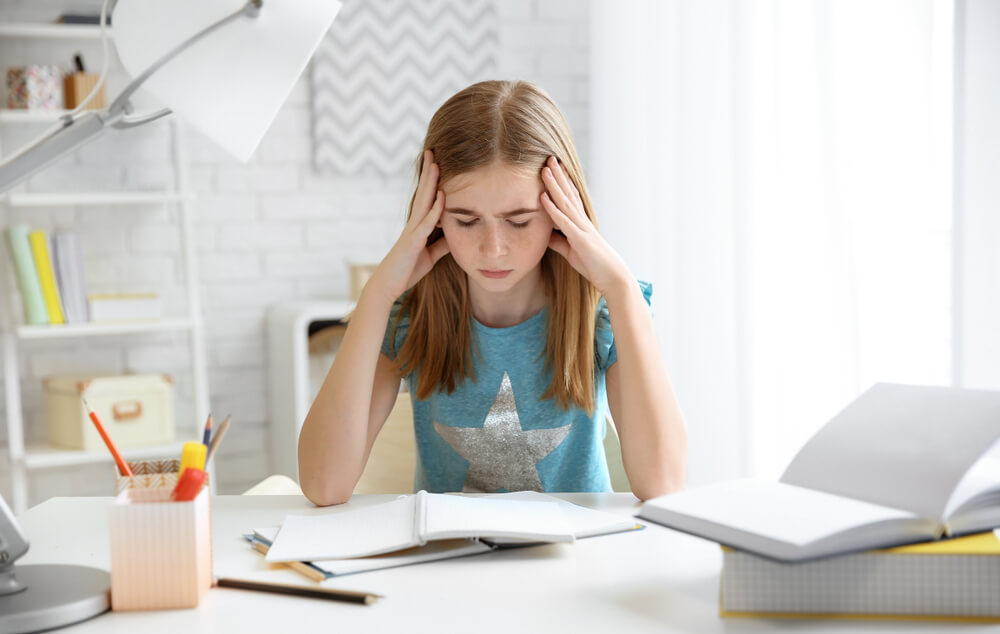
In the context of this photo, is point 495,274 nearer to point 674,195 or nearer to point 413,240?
point 413,240

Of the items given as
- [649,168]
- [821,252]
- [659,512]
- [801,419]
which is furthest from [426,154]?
[649,168]

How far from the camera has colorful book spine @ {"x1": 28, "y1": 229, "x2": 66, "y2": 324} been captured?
2461 millimetres

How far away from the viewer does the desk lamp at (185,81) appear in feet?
2.48

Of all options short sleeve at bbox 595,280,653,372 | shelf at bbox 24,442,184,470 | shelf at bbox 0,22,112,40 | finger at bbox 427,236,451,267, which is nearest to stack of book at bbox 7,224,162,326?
shelf at bbox 24,442,184,470

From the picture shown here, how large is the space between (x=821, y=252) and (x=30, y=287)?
1970 mm

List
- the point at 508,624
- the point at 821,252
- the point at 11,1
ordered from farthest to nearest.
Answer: the point at 11,1
the point at 821,252
the point at 508,624

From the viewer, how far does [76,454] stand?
249 centimetres

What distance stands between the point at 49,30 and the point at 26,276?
648 millimetres

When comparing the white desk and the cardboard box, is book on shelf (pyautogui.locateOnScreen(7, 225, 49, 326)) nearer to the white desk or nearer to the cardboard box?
the cardboard box

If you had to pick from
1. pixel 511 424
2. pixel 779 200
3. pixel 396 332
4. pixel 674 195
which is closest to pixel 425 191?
pixel 396 332

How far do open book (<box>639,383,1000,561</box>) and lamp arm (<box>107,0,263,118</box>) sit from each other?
0.55 metres

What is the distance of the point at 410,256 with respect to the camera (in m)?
1.24

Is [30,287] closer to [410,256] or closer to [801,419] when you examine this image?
[410,256]

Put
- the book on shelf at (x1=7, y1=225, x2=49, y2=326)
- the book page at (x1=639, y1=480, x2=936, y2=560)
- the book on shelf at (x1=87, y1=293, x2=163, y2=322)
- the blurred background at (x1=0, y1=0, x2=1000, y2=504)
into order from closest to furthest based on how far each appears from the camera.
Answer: the book page at (x1=639, y1=480, x2=936, y2=560) < the blurred background at (x1=0, y1=0, x2=1000, y2=504) < the book on shelf at (x1=7, y1=225, x2=49, y2=326) < the book on shelf at (x1=87, y1=293, x2=163, y2=322)
